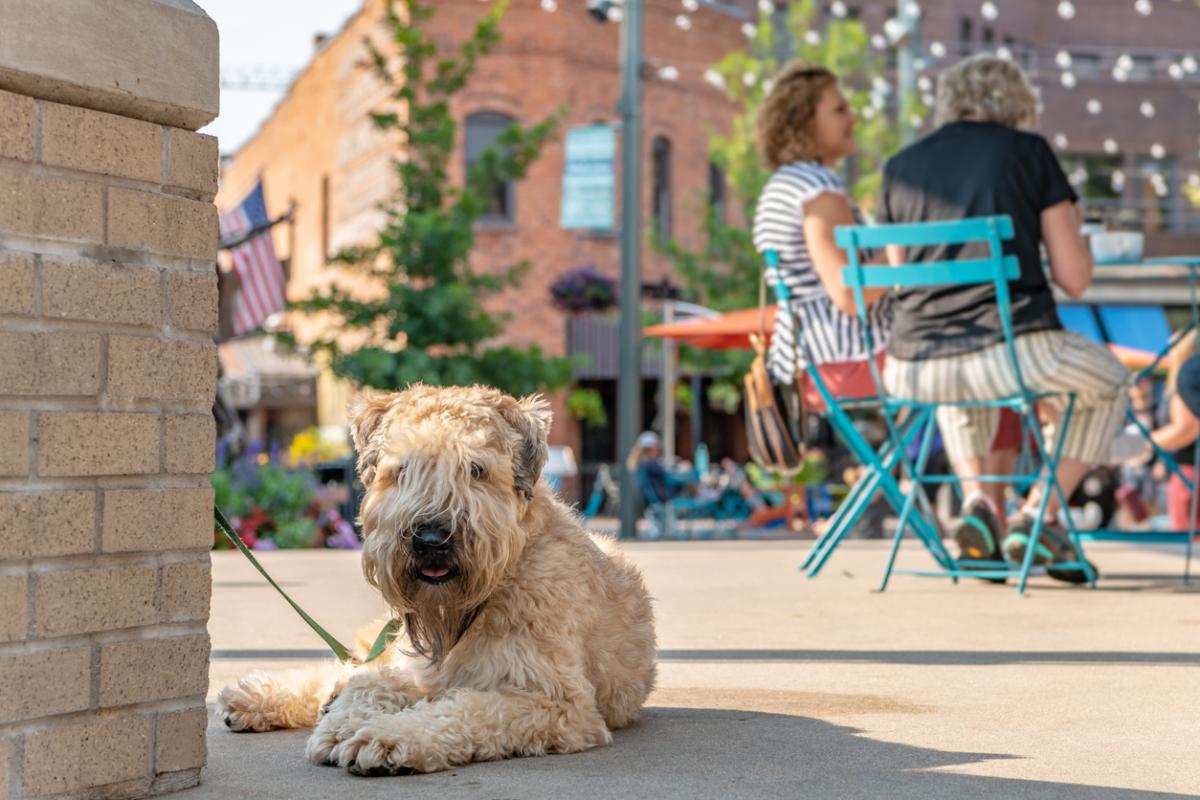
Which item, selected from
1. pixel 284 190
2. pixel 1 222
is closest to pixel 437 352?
pixel 1 222

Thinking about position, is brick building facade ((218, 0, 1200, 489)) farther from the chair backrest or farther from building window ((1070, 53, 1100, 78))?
the chair backrest

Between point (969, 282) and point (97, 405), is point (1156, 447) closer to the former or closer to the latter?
point (969, 282)

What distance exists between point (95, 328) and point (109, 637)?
54 centimetres

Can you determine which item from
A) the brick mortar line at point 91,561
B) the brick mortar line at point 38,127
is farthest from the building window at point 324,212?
the brick mortar line at point 38,127

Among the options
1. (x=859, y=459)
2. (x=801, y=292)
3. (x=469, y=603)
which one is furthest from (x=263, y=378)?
(x=469, y=603)

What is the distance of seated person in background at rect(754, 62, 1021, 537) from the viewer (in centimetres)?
767

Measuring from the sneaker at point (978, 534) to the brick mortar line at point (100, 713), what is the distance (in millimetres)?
4581

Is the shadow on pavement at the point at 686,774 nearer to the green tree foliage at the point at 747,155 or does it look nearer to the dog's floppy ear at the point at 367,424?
the dog's floppy ear at the point at 367,424

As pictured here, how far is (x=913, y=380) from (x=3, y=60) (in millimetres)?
4940

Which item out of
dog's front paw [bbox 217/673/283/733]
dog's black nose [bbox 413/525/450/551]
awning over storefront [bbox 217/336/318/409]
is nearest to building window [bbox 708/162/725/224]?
awning over storefront [bbox 217/336/318/409]

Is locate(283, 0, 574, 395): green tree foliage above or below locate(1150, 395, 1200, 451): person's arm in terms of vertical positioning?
above

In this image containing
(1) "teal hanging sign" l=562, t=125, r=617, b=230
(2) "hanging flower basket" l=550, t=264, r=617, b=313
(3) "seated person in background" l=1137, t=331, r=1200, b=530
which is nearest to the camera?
(3) "seated person in background" l=1137, t=331, r=1200, b=530

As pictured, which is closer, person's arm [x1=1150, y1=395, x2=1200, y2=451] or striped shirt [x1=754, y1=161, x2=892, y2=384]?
striped shirt [x1=754, y1=161, x2=892, y2=384]

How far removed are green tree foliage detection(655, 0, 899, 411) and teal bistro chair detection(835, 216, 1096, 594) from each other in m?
22.7
